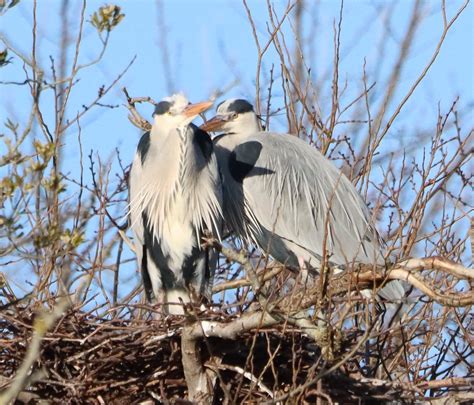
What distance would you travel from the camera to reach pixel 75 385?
136 inches

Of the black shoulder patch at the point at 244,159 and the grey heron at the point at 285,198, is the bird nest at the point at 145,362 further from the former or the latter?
the black shoulder patch at the point at 244,159

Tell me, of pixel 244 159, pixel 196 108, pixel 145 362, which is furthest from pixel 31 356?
pixel 244 159

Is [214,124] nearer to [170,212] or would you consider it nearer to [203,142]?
[203,142]

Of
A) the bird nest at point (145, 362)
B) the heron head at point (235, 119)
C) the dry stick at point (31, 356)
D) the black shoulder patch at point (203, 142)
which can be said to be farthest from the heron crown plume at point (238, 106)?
the dry stick at point (31, 356)

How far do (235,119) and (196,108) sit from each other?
0.90 m

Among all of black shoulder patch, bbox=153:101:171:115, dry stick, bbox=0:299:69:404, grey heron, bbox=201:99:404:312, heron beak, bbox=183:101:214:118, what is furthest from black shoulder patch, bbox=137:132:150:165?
dry stick, bbox=0:299:69:404

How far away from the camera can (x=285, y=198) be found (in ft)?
17.0

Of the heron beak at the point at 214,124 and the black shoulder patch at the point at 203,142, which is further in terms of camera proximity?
the heron beak at the point at 214,124

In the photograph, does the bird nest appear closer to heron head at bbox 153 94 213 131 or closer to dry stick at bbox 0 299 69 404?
heron head at bbox 153 94 213 131

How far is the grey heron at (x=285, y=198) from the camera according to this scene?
505cm

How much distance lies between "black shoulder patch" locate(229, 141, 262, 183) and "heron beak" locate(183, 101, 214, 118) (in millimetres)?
746

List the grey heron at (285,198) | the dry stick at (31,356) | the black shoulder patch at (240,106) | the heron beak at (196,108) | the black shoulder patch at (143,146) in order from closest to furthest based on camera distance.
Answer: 1. the dry stick at (31,356)
2. the heron beak at (196,108)
3. the black shoulder patch at (143,146)
4. the grey heron at (285,198)
5. the black shoulder patch at (240,106)

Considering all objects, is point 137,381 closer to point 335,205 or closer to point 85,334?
point 85,334

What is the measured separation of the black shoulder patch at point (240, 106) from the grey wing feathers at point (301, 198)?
153 millimetres
